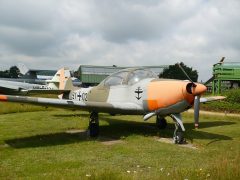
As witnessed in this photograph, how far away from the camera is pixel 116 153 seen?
356 inches

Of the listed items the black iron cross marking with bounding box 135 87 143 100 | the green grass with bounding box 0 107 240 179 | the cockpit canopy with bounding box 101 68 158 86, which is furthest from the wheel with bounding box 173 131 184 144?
the cockpit canopy with bounding box 101 68 158 86

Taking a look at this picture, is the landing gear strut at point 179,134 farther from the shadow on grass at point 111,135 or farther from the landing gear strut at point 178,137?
the shadow on grass at point 111,135

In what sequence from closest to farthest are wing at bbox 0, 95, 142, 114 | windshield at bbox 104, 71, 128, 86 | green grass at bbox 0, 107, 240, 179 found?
green grass at bbox 0, 107, 240, 179, wing at bbox 0, 95, 142, 114, windshield at bbox 104, 71, 128, 86

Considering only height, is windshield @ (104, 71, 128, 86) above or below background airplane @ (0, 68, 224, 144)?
above

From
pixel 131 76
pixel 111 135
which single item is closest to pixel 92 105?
pixel 111 135

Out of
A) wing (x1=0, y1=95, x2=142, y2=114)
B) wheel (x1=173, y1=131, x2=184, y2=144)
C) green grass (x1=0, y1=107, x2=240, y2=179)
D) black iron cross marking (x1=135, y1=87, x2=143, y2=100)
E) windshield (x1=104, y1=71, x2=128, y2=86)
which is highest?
windshield (x1=104, y1=71, x2=128, y2=86)

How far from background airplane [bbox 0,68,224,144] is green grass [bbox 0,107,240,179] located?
906 millimetres

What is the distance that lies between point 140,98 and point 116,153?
2.89m

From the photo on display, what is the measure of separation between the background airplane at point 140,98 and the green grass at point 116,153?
0.91 m

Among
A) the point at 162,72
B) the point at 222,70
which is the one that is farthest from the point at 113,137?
the point at 162,72

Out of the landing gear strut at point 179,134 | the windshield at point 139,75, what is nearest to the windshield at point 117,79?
the windshield at point 139,75

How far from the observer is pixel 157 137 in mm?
11828

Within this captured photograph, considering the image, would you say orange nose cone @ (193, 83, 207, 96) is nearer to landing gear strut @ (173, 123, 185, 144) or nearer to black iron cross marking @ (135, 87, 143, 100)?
landing gear strut @ (173, 123, 185, 144)

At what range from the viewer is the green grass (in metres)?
6.32
